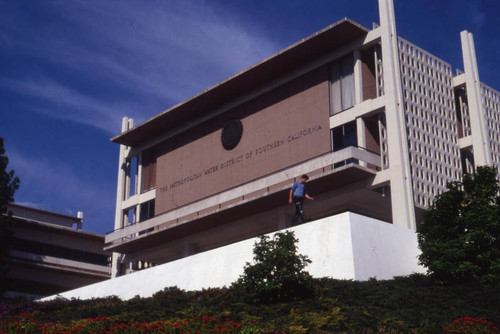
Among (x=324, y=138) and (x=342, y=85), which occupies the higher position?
(x=342, y=85)

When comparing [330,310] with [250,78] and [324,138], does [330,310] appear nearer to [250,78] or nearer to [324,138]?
[324,138]

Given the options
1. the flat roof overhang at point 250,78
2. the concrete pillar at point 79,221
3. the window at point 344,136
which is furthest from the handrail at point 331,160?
the concrete pillar at point 79,221

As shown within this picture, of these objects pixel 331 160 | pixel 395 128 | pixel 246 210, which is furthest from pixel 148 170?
pixel 395 128

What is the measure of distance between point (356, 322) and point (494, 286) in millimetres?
5068

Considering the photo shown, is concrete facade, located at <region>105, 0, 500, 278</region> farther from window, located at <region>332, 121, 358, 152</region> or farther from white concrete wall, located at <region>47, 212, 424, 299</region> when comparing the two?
white concrete wall, located at <region>47, 212, 424, 299</region>

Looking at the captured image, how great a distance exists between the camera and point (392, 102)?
30.4 metres

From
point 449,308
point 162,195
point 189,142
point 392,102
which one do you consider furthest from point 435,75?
point 449,308

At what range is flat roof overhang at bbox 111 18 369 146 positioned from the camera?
31922mm

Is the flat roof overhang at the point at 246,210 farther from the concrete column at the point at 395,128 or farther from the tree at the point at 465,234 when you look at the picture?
the tree at the point at 465,234

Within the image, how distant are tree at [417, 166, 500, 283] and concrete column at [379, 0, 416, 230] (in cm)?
707

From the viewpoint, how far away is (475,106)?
34094mm

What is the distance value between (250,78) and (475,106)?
11184 mm

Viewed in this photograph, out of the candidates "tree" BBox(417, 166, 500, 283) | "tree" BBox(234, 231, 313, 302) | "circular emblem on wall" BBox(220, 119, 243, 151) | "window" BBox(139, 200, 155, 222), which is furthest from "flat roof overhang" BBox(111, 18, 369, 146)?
"tree" BBox(234, 231, 313, 302)

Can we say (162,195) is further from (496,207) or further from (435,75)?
(496,207)
